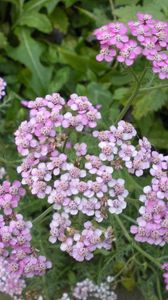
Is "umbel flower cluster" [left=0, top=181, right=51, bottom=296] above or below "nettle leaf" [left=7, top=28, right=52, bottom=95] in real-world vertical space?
above

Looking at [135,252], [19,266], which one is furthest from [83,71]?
[19,266]

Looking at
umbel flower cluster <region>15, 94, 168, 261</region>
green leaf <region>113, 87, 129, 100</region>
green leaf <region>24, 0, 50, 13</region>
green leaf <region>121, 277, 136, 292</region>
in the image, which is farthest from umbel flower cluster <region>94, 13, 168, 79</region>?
green leaf <region>24, 0, 50, 13</region>

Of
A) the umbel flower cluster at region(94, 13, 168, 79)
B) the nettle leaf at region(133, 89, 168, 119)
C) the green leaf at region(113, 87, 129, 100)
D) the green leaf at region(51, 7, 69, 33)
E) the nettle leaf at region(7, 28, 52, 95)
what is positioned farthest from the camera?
the green leaf at region(51, 7, 69, 33)

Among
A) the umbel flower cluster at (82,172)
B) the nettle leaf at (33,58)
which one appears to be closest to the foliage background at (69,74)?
the nettle leaf at (33,58)

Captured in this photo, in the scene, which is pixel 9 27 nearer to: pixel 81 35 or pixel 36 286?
pixel 81 35

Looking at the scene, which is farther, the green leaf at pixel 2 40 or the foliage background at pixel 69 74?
the green leaf at pixel 2 40

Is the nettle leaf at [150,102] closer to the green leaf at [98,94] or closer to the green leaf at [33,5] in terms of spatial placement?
the green leaf at [98,94]

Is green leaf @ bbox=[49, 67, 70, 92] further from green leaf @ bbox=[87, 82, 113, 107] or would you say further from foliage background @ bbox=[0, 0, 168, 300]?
green leaf @ bbox=[87, 82, 113, 107]
